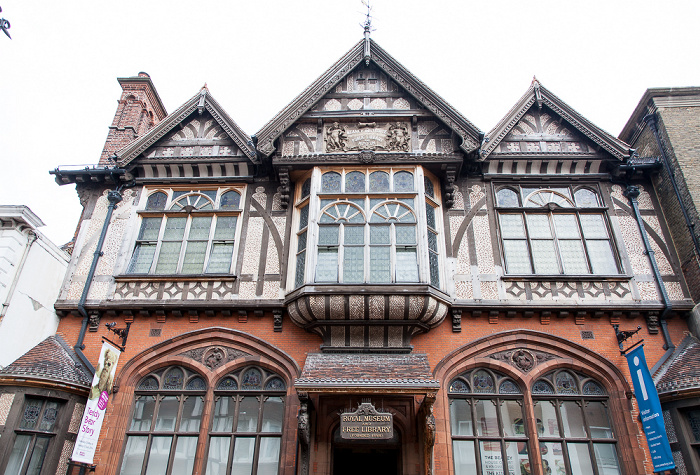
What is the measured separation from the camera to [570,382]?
11156 millimetres

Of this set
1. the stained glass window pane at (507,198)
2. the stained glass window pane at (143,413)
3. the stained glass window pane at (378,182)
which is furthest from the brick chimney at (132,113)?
the stained glass window pane at (507,198)

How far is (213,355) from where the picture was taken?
11.5 m

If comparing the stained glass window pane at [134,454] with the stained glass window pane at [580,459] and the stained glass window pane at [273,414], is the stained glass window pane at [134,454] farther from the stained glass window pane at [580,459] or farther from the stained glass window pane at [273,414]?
the stained glass window pane at [580,459]

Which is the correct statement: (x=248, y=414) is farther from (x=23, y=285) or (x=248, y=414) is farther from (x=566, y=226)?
(x=566, y=226)

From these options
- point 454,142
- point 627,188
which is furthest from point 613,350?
point 454,142

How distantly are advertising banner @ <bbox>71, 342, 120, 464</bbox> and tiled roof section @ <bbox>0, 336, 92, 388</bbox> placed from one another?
65 centimetres

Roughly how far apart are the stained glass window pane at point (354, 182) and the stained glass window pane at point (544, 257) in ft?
15.1

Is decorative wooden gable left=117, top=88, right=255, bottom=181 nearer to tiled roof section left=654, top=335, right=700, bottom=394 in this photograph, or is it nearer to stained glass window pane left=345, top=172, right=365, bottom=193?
stained glass window pane left=345, top=172, right=365, bottom=193

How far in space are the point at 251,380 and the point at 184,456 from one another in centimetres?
203

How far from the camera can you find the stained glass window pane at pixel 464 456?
1023cm

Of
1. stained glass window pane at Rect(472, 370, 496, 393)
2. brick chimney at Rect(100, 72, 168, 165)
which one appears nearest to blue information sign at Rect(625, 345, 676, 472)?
stained glass window pane at Rect(472, 370, 496, 393)

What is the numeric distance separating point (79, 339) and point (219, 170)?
18.0 ft

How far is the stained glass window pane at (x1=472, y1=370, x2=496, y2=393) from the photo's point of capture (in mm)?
11062

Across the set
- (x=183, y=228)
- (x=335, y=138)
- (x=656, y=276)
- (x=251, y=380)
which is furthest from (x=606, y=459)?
(x=183, y=228)
